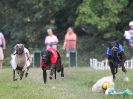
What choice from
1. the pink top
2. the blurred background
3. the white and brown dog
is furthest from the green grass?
the blurred background

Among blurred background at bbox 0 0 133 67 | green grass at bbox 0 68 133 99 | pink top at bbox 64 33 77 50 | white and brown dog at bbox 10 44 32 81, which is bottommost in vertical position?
green grass at bbox 0 68 133 99

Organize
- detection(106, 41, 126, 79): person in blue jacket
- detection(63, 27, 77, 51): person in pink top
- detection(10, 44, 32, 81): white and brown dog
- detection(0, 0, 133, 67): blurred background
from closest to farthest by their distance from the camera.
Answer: detection(106, 41, 126, 79): person in blue jacket
detection(10, 44, 32, 81): white and brown dog
detection(63, 27, 77, 51): person in pink top
detection(0, 0, 133, 67): blurred background

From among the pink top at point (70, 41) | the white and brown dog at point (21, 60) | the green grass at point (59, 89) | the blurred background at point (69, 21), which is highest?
the blurred background at point (69, 21)

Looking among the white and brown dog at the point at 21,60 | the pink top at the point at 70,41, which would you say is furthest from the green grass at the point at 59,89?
the pink top at the point at 70,41

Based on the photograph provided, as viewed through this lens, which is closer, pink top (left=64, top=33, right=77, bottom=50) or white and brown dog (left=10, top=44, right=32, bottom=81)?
white and brown dog (left=10, top=44, right=32, bottom=81)

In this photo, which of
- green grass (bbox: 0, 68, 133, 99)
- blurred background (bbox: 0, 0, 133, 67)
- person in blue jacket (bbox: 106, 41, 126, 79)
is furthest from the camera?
blurred background (bbox: 0, 0, 133, 67)

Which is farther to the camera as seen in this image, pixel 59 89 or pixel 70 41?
pixel 70 41

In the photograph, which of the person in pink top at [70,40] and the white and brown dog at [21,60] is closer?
the white and brown dog at [21,60]

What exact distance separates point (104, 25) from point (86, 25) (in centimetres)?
202

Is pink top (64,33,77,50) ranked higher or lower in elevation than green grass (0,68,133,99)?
higher

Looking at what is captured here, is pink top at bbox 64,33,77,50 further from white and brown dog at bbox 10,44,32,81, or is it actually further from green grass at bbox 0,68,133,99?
white and brown dog at bbox 10,44,32,81

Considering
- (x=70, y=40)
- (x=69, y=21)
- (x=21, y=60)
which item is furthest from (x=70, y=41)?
(x=69, y=21)

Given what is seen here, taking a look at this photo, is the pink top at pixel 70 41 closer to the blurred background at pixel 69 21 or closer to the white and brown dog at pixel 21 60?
the blurred background at pixel 69 21

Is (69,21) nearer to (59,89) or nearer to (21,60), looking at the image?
(21,60)
